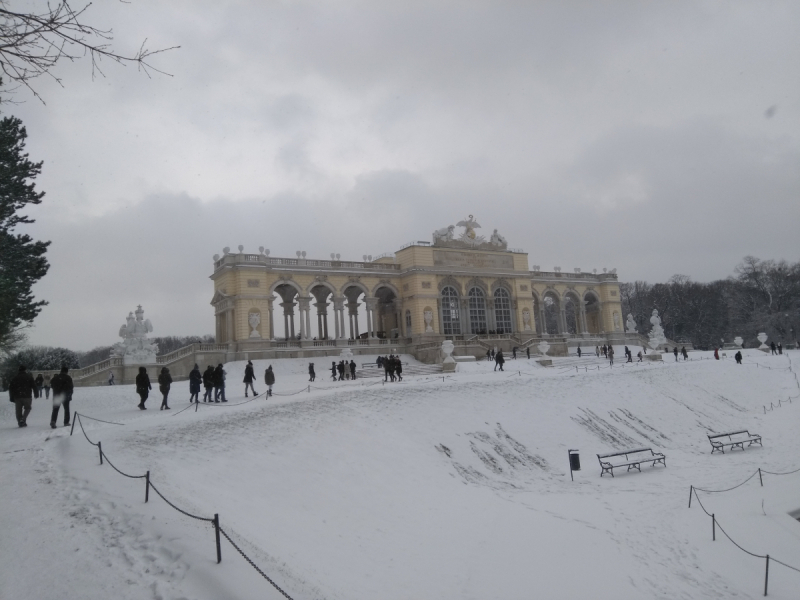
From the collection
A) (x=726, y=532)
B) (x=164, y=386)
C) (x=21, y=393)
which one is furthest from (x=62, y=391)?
(x=726, y=532)

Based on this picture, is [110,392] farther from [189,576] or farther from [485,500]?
[189,576]

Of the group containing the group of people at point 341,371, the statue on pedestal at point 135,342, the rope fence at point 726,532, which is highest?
the statue on pedestal at point 135,342

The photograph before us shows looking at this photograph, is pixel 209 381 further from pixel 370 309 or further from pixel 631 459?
pixel 370 309

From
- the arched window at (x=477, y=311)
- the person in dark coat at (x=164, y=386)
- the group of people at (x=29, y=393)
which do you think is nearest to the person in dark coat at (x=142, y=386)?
the person in dark coat at (x=164, y=386)

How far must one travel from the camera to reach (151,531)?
863 centimetres

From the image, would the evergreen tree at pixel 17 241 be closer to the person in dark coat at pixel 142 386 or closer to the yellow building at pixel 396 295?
the person in dark coat at pixel 142 386

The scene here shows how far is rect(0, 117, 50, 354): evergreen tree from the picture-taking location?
23781 mm

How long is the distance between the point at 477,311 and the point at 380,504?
129 feet

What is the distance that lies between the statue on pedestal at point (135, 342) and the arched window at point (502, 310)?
30236 millimetres

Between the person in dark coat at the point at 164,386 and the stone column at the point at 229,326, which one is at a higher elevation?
the stone column at the point at 229,326

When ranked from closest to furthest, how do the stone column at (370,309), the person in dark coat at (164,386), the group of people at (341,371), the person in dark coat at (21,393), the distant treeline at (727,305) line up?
the person in dark coat at (21,393)
the person in dark coat at (164,386)
the group of people at (341,371)
the stone column at (370,309)
the distant treeline at (727,305)

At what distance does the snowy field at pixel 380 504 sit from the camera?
834 centimetres

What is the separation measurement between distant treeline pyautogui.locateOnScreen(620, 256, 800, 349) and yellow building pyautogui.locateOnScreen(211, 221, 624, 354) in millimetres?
27624

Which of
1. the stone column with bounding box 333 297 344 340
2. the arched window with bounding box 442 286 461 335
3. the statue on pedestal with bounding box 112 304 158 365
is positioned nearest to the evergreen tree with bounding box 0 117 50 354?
the statue on pedestal with bounding box 112 304 158 365
